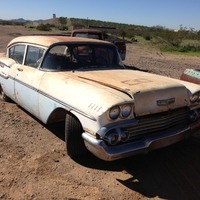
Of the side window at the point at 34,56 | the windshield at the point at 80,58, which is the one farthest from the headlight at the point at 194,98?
the side window at the point at 34,56

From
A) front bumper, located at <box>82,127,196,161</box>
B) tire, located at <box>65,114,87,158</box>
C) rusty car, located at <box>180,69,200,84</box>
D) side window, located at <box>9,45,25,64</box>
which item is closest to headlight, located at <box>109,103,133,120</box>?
front bumper, located at <box>82,127,196,161</box>

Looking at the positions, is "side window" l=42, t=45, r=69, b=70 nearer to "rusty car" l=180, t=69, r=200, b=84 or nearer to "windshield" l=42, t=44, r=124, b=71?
"windshield" l=42, t=44, r=124, b=71

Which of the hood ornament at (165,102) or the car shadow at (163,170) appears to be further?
the hood ornament at (165,102)

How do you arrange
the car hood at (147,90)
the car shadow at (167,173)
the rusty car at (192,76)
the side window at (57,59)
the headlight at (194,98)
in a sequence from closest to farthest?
the car shadow at (167,173) → the car hood at (147,90) → the headlight at (194,98) → the side window at (57,59) → the rusty car at (192,76)

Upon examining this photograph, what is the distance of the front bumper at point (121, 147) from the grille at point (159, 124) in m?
0.09

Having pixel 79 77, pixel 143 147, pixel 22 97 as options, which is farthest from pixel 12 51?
pixel 143 147

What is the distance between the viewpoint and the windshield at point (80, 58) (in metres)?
4.92

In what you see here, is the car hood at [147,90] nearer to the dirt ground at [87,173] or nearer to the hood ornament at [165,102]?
the hood ornament at [165,102]

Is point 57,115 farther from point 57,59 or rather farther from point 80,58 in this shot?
point 80,58

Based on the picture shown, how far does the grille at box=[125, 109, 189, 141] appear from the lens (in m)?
3.69

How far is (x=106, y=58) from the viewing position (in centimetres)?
542

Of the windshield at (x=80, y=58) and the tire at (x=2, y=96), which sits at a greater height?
the windshield at (x=80, y=58)

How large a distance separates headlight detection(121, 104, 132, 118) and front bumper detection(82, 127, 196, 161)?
35cm

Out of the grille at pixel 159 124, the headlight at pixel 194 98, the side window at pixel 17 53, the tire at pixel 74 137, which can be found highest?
the side window at pixel 17 53
